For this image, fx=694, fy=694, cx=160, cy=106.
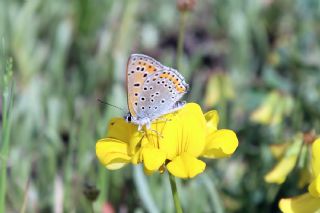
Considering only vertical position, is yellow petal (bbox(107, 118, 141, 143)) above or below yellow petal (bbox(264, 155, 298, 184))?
above

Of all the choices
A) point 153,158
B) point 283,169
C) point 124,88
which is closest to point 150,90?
point 153,158

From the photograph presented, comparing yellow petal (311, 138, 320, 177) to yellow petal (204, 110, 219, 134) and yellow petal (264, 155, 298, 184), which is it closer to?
yellow petal (204, 110, 219, 134)

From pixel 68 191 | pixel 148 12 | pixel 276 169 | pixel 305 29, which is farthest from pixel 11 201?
pixel 148 12

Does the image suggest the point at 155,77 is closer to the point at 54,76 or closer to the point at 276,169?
the point at 276,169

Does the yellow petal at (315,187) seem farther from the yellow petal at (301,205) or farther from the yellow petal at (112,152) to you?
the yellow petal at (112,152)

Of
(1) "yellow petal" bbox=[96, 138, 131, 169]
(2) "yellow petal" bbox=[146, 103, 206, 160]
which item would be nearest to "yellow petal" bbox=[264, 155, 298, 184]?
(2) "yellow petal" bbox=[146, 103, 206, 160]

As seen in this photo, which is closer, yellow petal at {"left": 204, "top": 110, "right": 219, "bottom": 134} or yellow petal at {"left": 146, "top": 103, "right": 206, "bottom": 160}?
yellow petal at {"left": 146, "top": 103, "right": 206, "bottom": 160}
